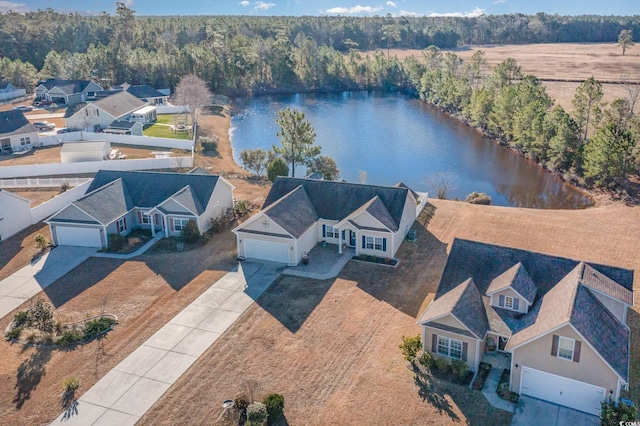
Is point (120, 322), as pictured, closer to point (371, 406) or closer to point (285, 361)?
point (285, 361)

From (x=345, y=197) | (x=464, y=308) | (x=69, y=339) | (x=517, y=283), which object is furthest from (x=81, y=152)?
(x=517, y=283)

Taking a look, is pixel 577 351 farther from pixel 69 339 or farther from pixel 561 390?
pixel 69 339

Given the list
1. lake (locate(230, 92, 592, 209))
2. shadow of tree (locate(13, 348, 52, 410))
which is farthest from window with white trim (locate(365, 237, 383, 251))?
lake (locate(230, 92, 592, 209))

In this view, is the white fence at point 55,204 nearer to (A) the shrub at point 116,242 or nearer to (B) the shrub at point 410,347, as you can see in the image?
(A) the shrub at point 116,242

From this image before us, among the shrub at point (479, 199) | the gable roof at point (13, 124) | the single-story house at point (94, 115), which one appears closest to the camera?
the shrub at point (479, 199)

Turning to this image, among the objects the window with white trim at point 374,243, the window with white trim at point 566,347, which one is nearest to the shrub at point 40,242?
the window with white trim at point 374,243

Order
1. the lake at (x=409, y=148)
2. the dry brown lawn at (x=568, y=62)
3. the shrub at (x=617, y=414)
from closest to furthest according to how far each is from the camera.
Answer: the shrub at (x=617, y=414)
the lake at (x=409, y=148)
the dry brown lawn at (x=568, y=62)
